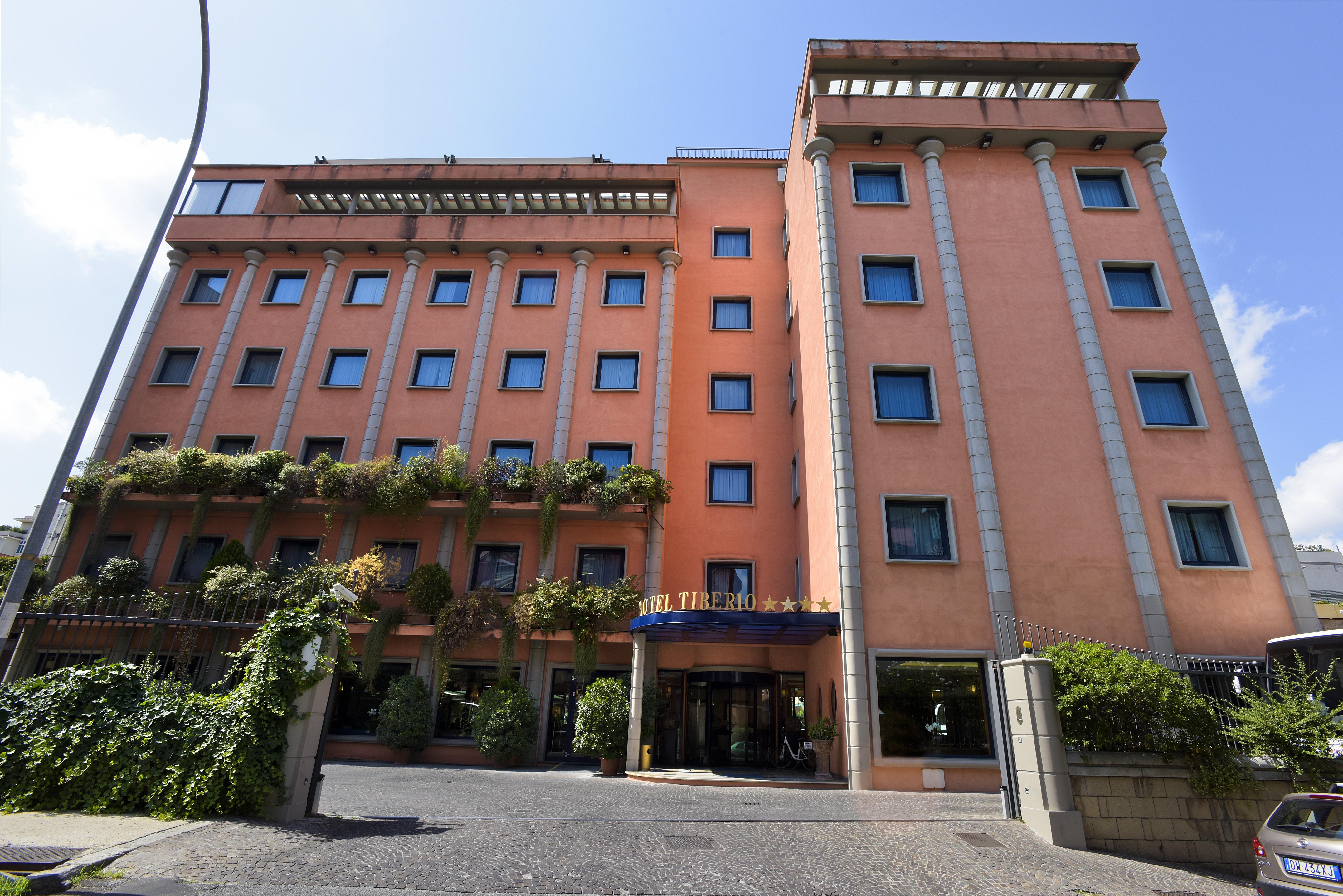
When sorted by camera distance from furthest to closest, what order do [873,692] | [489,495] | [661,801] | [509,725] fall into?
[489,495]
[509,725]
[873,692]
[661,801]

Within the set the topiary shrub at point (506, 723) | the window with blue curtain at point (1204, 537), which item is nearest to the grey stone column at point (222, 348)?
the topiary shrub at point (506, 723)

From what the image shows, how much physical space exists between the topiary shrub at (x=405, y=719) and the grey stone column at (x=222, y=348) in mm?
11730

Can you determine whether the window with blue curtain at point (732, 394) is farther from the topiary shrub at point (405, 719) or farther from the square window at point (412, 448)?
the topiary shrub at point (405, 719)

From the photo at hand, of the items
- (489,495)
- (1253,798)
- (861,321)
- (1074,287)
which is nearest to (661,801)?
(1253,798)

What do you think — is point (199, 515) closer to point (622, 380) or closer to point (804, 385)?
point (622, 380)

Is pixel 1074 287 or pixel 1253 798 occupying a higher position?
pixel 1074 287

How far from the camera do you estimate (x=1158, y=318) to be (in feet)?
66.3

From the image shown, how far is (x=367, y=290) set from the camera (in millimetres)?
27719

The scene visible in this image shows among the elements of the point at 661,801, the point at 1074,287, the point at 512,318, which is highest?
the point at 512,318

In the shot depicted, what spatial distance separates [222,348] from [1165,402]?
32513 mm

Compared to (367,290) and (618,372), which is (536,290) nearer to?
(618,372)

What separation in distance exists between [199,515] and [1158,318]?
3104 centimetres

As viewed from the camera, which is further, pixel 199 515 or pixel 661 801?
pixel 199 515

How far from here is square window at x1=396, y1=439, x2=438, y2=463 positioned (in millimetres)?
24500
